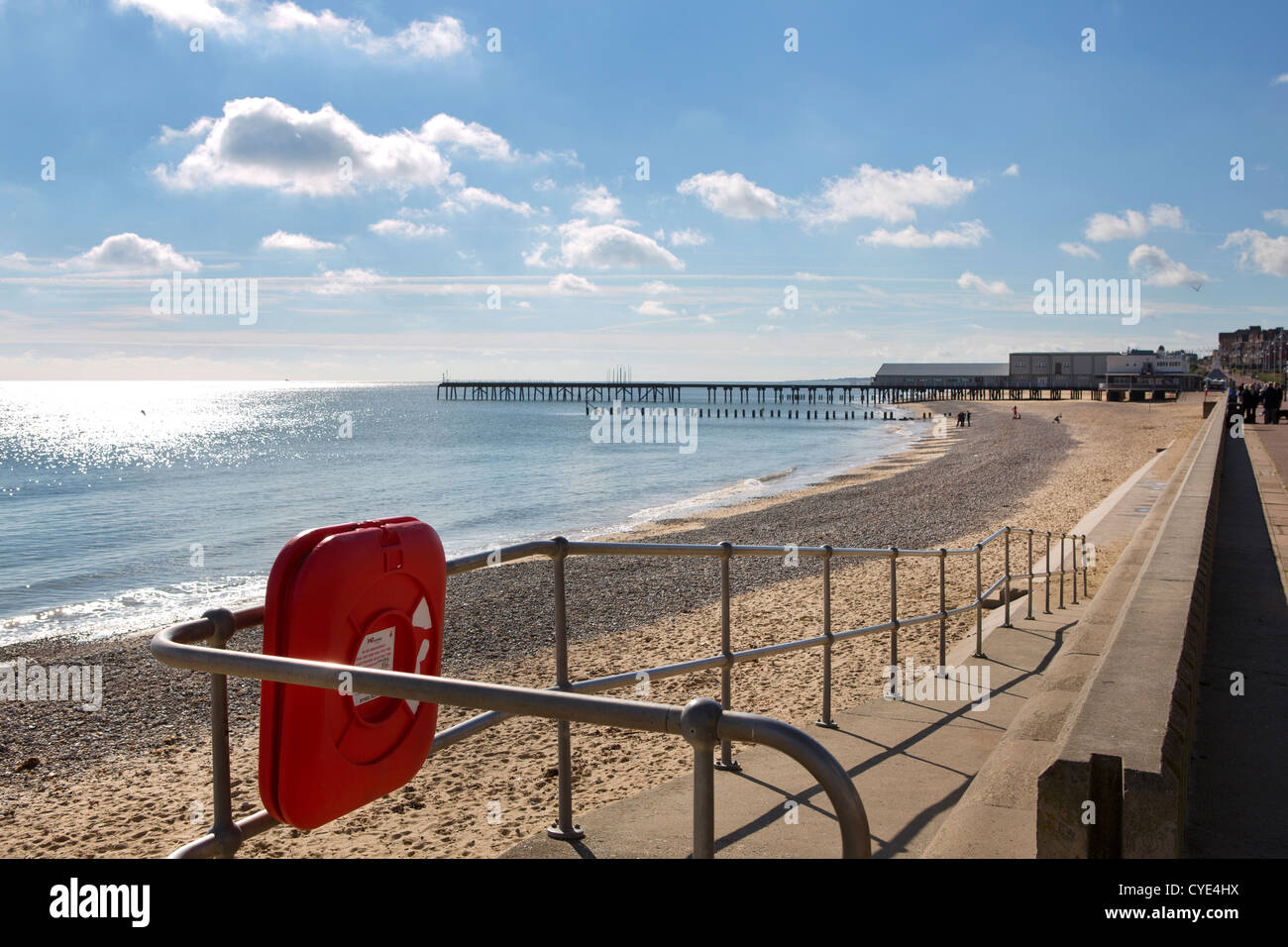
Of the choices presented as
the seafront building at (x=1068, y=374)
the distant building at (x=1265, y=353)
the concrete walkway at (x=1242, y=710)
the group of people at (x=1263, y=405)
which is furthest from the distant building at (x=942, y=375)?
the concrete walkway at (x=1242, y=710)

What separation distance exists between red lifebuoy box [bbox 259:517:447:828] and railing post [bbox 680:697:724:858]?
3.33 ft

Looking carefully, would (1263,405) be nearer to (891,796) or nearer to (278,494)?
(278,494)

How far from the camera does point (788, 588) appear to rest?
46.4 feet

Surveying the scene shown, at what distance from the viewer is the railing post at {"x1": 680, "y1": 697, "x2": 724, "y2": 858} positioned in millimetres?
1469

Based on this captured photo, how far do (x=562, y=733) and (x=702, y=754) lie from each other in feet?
6.18

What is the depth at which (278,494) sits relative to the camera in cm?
3828

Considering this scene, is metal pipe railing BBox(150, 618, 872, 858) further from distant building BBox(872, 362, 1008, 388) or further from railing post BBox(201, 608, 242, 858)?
distant building BBox(872, 362, 1008, 388)

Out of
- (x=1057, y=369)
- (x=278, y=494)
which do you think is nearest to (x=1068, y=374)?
(x=1057, y=369)

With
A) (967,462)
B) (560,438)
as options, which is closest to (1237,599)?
(967,462)

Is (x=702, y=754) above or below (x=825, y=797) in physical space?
above

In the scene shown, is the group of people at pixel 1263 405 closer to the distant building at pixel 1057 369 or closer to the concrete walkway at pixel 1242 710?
the concrete walkway at pixel 1242 710

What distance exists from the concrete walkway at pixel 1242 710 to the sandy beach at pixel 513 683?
2.47m
